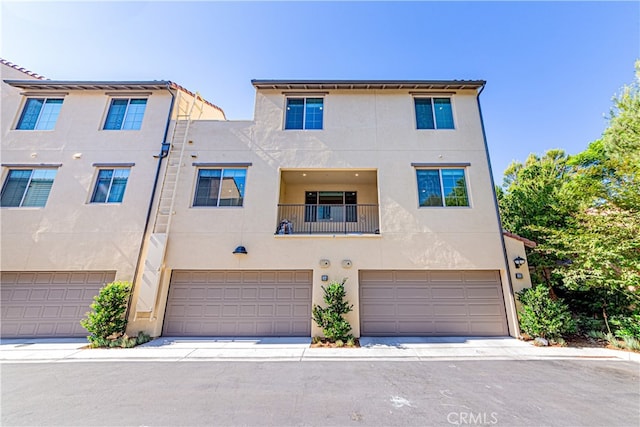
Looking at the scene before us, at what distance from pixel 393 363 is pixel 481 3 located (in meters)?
11.9

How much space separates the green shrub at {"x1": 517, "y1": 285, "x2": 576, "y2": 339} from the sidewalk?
437 mm

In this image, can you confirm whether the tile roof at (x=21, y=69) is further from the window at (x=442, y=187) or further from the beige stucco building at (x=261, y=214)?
the window at (x=442, y=187)

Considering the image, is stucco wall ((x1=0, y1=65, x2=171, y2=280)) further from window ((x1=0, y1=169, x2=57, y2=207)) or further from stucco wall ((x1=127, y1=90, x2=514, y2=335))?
stucco wall ((x1=127, y1=90, x2=514, y2=335))

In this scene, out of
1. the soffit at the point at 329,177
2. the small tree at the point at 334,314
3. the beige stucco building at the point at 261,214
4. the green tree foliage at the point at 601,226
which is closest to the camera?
the green tree foliage at the point at 601,226

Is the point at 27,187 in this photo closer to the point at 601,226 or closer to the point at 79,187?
the point at 79,187

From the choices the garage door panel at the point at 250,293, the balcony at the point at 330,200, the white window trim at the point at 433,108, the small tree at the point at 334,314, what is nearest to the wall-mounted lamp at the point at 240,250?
the garage door panel at the point at 250,293

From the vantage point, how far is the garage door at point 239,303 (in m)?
7.48

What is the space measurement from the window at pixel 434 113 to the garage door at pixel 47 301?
42.1 feet

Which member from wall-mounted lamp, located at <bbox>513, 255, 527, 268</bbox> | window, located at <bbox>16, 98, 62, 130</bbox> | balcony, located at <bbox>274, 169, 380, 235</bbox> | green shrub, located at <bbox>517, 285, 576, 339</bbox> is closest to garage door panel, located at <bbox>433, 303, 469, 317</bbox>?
green shrub, located at <bbox>517, 285, 576, 339</bbox>

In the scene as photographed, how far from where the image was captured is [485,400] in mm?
3898

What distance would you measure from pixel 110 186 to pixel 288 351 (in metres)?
8.74

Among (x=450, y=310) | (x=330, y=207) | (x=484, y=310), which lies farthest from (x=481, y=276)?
(x=330, y=207)

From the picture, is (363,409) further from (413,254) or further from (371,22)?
(371,22)

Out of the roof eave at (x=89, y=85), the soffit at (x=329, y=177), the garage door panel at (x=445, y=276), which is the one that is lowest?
the garage door panel at (x=445, y=276)
